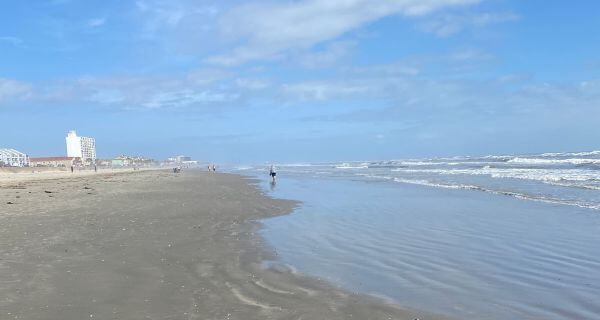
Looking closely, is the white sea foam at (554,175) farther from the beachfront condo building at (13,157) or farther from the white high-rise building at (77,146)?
the white high-rise building at (77,146)

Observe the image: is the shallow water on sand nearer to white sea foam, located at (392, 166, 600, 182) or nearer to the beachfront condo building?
white sea foam, located at (392, 166, 600, 182)

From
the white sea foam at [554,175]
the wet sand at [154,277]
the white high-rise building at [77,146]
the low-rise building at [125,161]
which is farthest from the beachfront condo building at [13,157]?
the wet sand at [154,277]

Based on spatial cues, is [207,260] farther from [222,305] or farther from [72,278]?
[222,305]

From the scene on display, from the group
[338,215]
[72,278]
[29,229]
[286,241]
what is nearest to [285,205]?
[338,215]

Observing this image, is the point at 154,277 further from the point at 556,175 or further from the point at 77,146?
the point at 77,146

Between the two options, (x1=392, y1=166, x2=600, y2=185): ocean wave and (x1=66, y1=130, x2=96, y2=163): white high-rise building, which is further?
(x1=66, y1=130, x2=96, y2=163): white high-rise building

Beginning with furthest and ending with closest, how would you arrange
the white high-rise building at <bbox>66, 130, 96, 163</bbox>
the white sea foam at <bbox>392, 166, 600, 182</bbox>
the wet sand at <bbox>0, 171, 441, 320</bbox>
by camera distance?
the white high-rise building at <bbox>66, 130, 96, 163</bbox> → the white sea foam at <bbox>392, 166, 600, 182</bbox> → the wet sand at <bbox>0, 171, 441, 320</bbox>

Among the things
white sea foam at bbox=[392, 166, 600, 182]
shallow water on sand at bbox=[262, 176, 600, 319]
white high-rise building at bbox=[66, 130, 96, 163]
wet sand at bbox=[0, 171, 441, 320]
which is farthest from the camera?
white high-rise building at bbox=[66, 130, 96, 163]

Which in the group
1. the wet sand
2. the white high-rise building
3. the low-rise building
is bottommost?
the wet sand

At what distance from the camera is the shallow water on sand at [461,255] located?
5.93 meters

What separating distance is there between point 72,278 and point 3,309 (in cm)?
149

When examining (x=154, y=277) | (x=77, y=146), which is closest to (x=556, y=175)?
(x=154, y=277)

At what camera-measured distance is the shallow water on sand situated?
5930 mm

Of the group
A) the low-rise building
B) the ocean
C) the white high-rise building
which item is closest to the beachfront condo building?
the low-rise building
